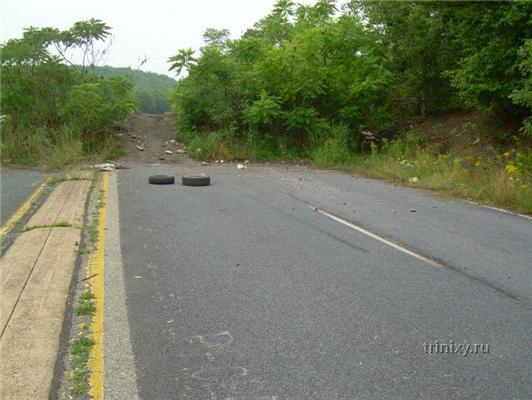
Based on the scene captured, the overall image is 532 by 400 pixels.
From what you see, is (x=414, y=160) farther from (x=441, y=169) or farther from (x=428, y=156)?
(x=441, y=169)

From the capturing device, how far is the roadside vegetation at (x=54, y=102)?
1806 cm

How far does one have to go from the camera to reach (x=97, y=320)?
15.2 ft

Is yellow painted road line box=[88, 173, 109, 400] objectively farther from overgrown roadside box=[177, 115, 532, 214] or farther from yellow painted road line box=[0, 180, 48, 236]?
overgrown roadside box=[177, 115, 532, 214]

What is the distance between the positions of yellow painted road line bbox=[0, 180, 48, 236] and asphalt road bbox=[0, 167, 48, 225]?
8 centimetres

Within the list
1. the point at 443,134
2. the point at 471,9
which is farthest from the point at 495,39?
the point at 443,134

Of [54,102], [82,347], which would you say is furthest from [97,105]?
[82,347]

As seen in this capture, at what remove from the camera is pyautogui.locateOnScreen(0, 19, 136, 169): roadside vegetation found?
18062mm

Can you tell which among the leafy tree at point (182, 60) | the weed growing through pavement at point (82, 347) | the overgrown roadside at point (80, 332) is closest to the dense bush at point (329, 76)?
the leafy tree at point (182, 60)

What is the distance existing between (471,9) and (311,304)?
534 inches

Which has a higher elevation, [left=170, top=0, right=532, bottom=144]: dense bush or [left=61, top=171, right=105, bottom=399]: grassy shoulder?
[left=170, top=0, right=532, bottom=144]: dense bush

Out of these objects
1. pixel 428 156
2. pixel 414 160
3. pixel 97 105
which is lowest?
pixel 414 160

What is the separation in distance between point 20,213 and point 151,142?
12963 mm

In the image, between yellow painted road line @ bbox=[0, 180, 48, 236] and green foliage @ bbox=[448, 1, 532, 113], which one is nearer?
yellow painted road line @ bbox=[0, 180, 48, 236]

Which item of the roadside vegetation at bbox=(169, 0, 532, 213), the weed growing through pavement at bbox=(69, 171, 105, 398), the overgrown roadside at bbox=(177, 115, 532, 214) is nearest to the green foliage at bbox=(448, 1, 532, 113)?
the roadside vegetation at bbox=(169, 0, 532, 213)
